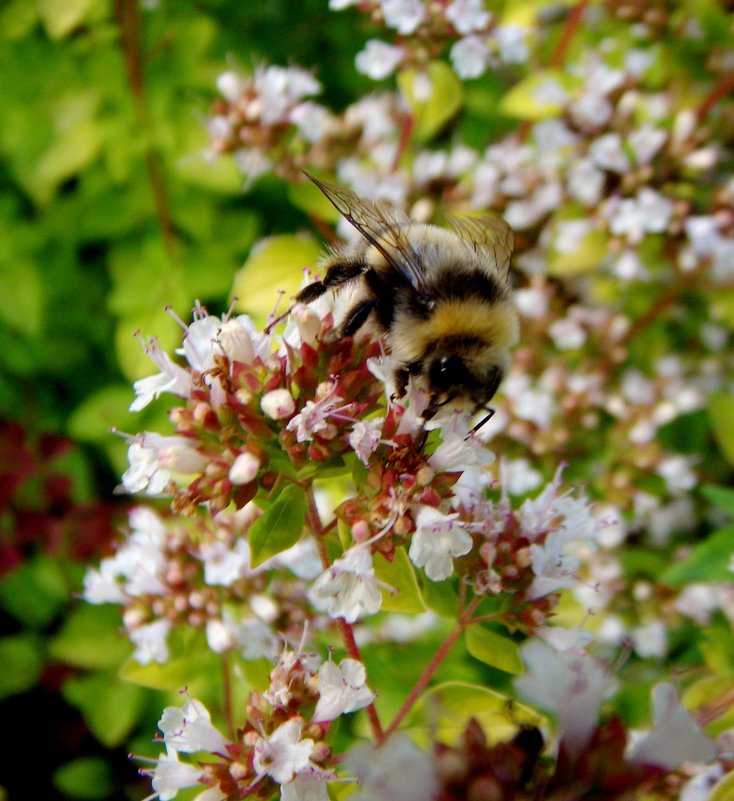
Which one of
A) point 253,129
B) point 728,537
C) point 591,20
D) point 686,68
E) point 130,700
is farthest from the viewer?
point 591,20

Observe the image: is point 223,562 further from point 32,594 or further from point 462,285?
point 32,594

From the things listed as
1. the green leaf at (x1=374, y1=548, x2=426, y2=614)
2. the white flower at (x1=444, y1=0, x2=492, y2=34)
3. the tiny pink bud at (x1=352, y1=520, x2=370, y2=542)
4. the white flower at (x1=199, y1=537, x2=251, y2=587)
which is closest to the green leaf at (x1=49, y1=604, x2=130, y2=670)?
the white flower at (x1=199, y1=537, x2=251, y2=587)

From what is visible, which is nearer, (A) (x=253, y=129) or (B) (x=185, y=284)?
(A) (x=253, y=129)

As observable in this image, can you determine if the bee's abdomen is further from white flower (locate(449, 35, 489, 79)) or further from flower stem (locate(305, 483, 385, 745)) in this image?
white flower (locate(449, 35, 489, 79))

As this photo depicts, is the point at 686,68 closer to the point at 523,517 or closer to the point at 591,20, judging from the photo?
the point at 591,20

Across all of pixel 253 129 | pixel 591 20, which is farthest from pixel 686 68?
pixel 253 129

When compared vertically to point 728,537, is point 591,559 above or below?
below

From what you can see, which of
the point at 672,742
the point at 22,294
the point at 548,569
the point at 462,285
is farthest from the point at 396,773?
the point at 22,294
